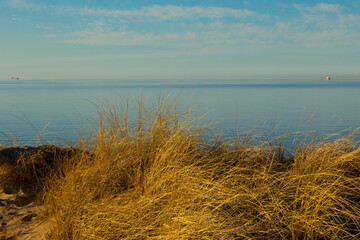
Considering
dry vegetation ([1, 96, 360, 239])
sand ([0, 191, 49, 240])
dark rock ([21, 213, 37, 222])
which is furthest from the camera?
dark rock ([21, 213, 37, 222])

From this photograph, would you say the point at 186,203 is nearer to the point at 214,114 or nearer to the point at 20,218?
the point at 20,218

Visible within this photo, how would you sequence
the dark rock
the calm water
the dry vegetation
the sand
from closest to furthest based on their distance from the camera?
the dry vegetation, the sand, the dark rock, the calm water

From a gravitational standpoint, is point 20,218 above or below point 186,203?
below

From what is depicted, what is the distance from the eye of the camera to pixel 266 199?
3.12m

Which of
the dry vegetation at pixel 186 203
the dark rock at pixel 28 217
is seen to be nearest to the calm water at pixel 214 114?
the dry vegetation at pixel 186 203

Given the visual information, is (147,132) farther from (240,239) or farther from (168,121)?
(240,239)

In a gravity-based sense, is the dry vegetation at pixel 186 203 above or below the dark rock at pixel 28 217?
above

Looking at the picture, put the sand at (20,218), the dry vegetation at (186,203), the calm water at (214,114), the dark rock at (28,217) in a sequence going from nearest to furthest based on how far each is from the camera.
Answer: the dry vegetation at (186,203) → the sand at (20,218) → the dark rock at (28,217) → the calm water at (214,114)

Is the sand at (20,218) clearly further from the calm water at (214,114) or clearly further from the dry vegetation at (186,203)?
the calm water at (214,114)

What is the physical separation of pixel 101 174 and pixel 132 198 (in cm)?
77

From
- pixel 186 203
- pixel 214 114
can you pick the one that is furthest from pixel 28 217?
pixel 214 114

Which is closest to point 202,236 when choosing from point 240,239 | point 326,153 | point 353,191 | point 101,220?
point 240,239

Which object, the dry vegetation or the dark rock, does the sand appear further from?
the dry vegetation

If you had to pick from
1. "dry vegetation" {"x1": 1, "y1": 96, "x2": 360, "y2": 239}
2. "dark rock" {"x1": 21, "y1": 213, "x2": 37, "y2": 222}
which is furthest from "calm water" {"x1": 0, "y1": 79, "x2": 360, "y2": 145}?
"dark rock" {"x1": 21, "y1": 213, "x2": 37, "y2": 222}
